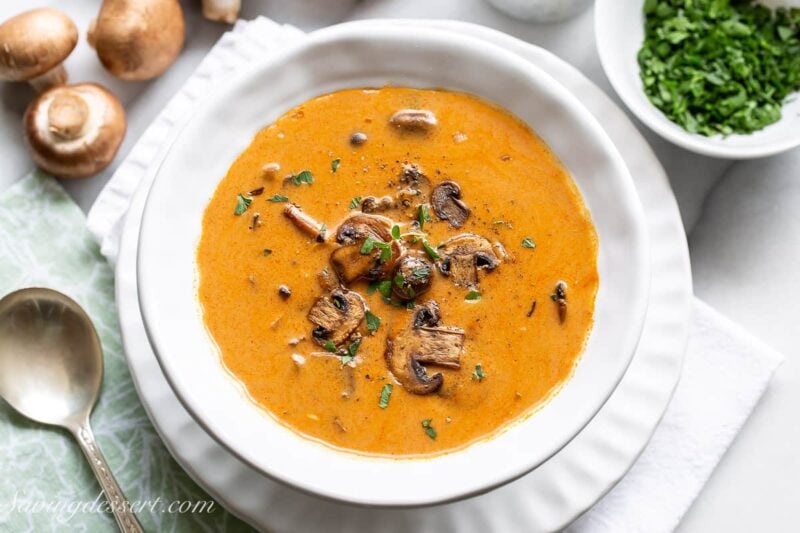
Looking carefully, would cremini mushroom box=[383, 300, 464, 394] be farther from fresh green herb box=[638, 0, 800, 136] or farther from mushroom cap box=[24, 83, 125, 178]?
mushroom cap box=[24, 83, 125, 178]

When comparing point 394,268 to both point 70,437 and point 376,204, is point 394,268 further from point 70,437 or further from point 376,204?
point 70,437

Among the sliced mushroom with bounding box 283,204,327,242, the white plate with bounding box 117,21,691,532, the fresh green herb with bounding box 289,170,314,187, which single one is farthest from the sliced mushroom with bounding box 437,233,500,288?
the white plate with bounding box 117,21,691,532

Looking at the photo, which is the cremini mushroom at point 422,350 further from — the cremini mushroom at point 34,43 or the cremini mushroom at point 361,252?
the cremini mushroom at point 34,43

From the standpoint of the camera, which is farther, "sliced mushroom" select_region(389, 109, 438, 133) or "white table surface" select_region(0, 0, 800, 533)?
"white table surface" select_region(0, 0, 800, 533)

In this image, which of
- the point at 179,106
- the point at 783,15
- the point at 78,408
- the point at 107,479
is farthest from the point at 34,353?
the point at 783,15

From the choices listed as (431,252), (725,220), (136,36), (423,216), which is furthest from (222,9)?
(725,220)

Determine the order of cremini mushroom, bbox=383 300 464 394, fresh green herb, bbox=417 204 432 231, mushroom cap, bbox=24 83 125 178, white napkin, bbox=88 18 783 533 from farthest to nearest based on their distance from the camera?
1. mushroom cap, bbox=24 83 125 178
2. white napkin, bbox=88 18 783 533
3. fresh green herb, bbox=417 204 432 231
4. cremini mushroom, bbox=383 300 464 394
